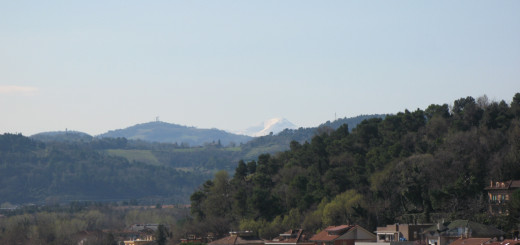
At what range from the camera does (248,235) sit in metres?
104

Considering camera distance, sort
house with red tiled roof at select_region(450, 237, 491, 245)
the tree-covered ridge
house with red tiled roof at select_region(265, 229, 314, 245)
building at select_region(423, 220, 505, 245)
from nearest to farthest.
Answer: house with red tiled roof at select_region(450, 237, 491, 245), building at select_region(423, 220, 505, 245), the tree-covered ridge, house with red tiled roof at select_region(265, 229, 314, 245)

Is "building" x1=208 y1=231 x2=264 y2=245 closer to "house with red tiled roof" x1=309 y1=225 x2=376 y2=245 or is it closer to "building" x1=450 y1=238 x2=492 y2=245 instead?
"house with red tiled roof" x1=309 y1=225 x2=376 y2=245

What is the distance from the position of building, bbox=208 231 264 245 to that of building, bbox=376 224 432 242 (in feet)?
56.6

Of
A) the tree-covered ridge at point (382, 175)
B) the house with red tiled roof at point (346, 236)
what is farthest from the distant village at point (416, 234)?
the tree-covered ridge at point (382, 175)

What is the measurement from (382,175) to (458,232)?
17385 millimetres

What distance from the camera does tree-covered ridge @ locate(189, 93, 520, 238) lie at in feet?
302

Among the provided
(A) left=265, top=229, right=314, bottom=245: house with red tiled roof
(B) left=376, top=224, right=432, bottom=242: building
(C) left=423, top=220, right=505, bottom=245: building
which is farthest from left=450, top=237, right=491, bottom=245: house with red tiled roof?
(A) left=265, top=229, right=314, bottom=245: house with red tiled roof

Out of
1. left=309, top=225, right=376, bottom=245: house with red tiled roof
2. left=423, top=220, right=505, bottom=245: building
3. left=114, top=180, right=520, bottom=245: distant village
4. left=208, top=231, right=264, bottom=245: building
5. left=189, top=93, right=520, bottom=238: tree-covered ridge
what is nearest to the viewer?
left=114, top=180, right=520, bottom=245: distant village

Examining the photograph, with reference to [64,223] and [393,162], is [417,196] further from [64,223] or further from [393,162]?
[64,223]

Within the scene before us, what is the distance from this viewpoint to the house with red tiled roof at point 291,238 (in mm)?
95812

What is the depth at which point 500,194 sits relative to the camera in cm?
8881

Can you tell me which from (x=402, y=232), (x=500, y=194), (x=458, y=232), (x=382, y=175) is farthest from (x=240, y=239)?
(x=458, y=232)

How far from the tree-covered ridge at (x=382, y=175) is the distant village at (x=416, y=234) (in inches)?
61.2

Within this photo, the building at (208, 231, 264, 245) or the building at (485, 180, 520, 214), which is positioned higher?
the building at (485, 180, 520, 214)
